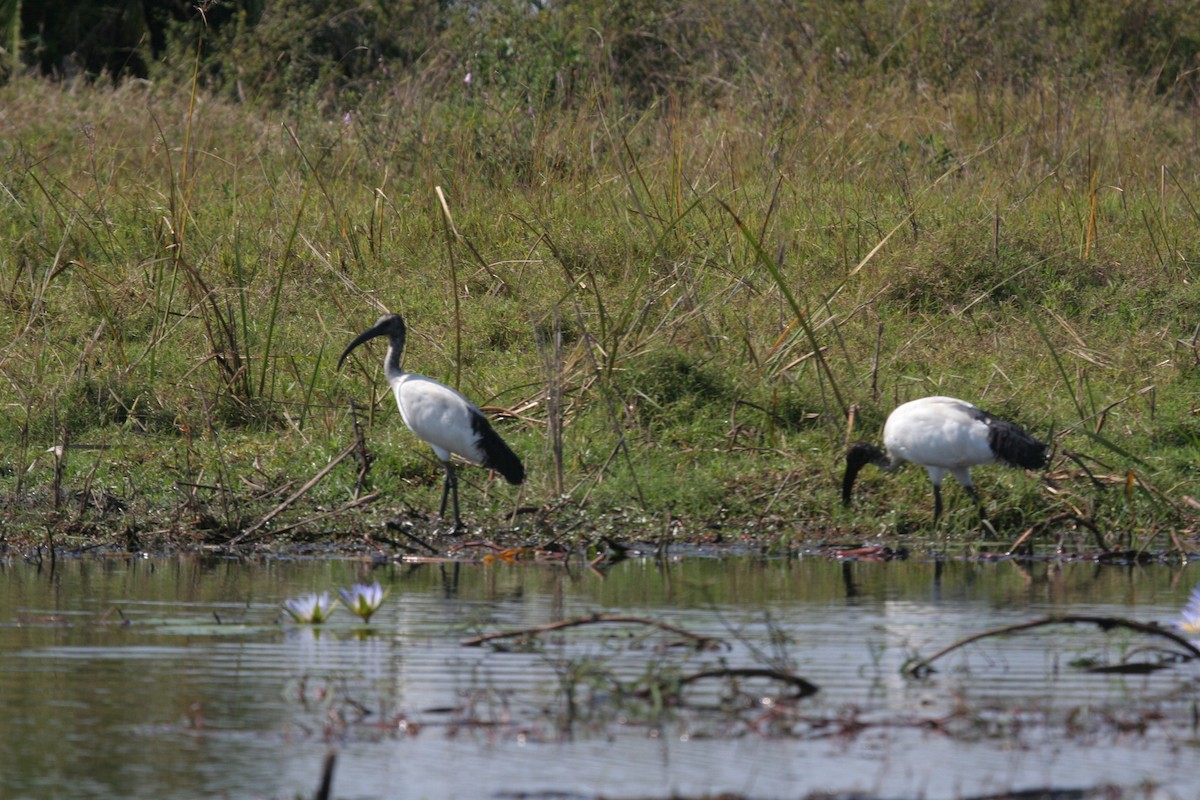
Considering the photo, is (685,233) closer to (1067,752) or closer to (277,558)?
(277,558)

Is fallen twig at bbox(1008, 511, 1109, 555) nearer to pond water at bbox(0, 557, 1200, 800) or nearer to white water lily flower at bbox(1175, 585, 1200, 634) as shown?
pond water at bbox(0, 557, 1200, 800)

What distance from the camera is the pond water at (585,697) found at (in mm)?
3855

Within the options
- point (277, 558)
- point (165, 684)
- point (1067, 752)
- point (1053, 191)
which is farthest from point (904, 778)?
point (1053, 191)

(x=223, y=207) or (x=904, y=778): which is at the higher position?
(x=223, y=207)

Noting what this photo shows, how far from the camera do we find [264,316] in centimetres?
1095

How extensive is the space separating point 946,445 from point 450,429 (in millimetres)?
2213

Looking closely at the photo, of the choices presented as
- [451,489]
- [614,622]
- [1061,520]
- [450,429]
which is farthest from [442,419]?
[614,622]

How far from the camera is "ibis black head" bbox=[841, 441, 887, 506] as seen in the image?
320 inches

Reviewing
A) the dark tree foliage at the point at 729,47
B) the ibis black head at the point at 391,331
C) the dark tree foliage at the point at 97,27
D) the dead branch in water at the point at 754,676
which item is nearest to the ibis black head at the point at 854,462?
the ibis black head at the point at 391,331

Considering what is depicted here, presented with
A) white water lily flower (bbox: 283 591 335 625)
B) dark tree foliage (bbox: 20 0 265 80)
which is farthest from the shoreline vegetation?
dark tree foliage (bbox: 20 0 265 80)

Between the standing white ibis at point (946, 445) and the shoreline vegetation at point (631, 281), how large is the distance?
0.53 feet

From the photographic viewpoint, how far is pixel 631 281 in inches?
437

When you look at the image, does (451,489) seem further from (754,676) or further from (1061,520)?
(754,676)

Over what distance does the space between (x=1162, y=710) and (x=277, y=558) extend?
4155 mm
